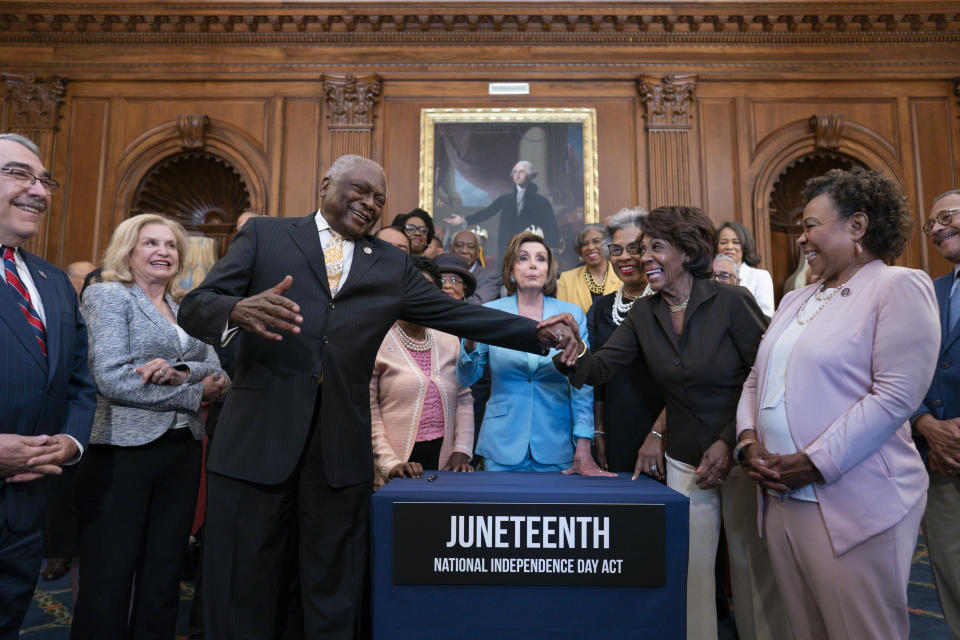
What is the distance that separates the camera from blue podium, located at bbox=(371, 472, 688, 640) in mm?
1691

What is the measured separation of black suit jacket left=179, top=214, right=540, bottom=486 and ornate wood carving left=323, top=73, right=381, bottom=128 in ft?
16.5

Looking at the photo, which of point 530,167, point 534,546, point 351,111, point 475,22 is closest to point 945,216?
point 534,546

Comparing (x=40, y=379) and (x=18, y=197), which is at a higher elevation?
(x=18, y=197)

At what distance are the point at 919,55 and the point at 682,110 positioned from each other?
8.59 feet

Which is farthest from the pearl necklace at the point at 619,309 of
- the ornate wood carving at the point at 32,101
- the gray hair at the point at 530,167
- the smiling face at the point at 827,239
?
the ornate wood carving at the point at 32,101

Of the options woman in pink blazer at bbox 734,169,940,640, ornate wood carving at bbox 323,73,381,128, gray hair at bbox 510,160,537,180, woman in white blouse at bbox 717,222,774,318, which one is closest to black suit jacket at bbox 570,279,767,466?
woman in pink blazer at bbox 734,169,940,640

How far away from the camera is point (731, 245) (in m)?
4.65

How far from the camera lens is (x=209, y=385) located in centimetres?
252

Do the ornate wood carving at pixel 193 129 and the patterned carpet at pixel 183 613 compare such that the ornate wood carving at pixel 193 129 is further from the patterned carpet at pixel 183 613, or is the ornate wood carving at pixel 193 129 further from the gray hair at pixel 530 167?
the patterned carpet at pixel 183 613

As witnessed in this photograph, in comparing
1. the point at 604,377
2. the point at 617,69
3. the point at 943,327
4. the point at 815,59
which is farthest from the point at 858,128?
the point at 604,377

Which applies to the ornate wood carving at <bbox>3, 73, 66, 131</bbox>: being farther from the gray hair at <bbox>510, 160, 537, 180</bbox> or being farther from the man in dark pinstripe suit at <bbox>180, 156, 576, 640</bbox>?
the man in dark pinstripe suit at <bbox>180, 156, 576, 640</bbox>

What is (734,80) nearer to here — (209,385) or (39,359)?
(209,385)

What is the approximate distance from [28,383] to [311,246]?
0.89 meters

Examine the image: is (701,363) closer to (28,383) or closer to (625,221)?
(625,221)
